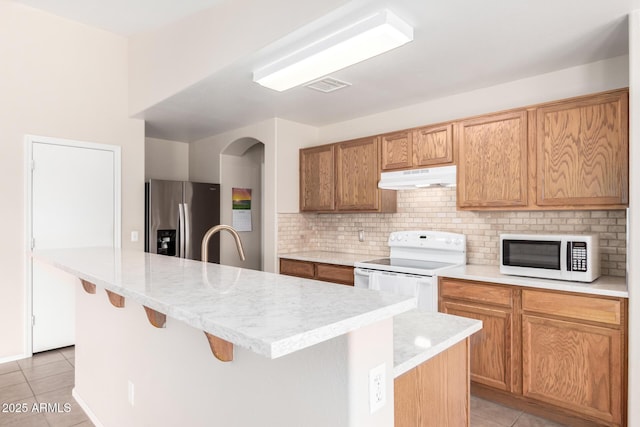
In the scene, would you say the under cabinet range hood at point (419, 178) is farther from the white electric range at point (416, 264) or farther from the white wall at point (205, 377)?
the white wall at point (205, 377)

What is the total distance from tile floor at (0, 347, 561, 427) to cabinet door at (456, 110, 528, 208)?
1506mm

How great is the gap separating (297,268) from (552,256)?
250cm

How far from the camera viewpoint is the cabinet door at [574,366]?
233 centimetres

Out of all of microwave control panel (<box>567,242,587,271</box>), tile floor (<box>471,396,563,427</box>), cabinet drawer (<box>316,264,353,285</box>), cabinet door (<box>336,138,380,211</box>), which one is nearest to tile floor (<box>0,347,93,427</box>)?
cabinet drawer (<box>316,264,353,285</box>)

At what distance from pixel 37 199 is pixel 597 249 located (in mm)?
4721

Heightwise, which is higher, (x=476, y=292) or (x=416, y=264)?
(x=416, y=264)

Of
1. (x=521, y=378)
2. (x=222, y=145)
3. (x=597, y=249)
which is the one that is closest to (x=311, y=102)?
(x=222, y=145)

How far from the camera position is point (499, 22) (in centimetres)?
229

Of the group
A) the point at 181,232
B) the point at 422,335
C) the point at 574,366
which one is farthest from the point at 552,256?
the point at 181,232


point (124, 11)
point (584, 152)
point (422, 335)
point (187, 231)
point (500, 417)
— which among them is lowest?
point (500, 417)

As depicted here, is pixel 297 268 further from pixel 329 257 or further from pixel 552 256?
pixel 552 256

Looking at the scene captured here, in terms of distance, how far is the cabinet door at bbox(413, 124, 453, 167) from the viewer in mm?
3365

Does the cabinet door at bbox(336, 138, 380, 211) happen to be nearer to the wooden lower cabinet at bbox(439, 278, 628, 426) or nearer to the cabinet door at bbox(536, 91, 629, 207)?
the wooden lower cabinet at bbox(439, 278, 628, 426)

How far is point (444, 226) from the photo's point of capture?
3.77 m
